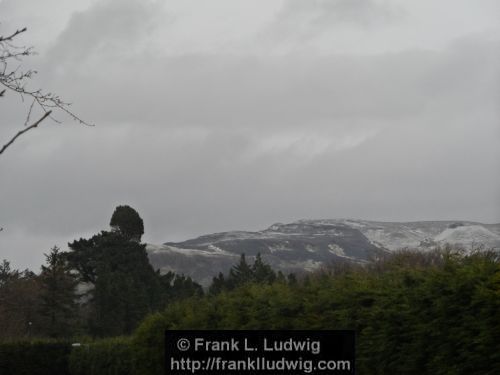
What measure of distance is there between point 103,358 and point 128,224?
48832 millimetres

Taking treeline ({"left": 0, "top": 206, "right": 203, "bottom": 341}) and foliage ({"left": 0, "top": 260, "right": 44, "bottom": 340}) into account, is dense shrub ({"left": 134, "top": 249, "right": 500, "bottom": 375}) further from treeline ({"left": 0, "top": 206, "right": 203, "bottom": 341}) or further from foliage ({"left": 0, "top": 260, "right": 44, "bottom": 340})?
foliage ({"left": 0, "top": 260, "right": 44, "bottom": 340})

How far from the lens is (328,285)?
16.7 m

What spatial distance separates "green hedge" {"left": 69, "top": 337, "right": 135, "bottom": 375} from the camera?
3328cm

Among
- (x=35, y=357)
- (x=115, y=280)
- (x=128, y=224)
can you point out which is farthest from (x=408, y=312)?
(x=128, y=224)

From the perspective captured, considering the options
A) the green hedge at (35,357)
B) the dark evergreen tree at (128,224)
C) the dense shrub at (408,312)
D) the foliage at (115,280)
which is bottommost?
the green hedge at (35,357)

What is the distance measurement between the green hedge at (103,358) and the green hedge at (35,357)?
2524 millimetres

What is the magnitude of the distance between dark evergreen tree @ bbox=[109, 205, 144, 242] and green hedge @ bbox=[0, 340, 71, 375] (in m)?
36.9

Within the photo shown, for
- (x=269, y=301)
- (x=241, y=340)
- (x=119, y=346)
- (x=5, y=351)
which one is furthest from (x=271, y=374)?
(x=5, y=351)

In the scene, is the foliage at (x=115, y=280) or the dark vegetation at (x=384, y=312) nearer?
the dark vegetation at (x=384, y=312)

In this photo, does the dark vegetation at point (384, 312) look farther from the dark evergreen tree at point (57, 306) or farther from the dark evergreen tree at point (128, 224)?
the dark evergreen tree at point (128, 224)

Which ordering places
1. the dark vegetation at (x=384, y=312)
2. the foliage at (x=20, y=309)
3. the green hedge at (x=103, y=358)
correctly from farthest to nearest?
the foliage at (x=20, y=309)
the green hedge at (x=103, y=358)
the dark vegetation at (x=384, y=312)

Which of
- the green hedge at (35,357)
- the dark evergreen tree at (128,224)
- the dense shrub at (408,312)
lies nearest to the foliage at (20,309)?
the dark evergreen tree at (128,224)

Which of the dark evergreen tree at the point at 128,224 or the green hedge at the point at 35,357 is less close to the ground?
the dark evergreen tree at the point at 128,224

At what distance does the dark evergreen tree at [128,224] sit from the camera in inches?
3401
